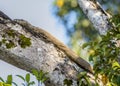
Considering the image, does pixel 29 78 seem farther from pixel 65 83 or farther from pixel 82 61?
pixel 82 61

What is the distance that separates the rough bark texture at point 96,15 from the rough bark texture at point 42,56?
30 cm

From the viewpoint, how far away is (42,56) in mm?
2568

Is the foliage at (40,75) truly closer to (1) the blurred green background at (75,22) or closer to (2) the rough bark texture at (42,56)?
(2) the rough bark texture at (42,56)

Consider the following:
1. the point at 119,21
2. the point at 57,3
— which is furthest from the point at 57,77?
the point at 57,3

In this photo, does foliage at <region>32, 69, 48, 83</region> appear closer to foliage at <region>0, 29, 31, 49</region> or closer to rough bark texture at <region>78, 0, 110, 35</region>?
foliage at <region>0, 29, 31, 49</region>

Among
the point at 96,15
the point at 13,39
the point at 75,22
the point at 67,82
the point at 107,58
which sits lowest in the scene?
the point at 67,82

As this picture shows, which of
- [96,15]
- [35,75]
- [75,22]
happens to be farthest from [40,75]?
[75,22]

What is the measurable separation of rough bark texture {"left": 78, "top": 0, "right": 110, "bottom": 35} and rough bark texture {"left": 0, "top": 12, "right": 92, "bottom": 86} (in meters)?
0.30

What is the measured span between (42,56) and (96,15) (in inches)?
23.3

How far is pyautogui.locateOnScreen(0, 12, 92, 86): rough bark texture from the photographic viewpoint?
99.8 inches

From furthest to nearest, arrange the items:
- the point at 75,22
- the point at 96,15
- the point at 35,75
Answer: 1. the point at 75,22
2. the point at 96,15
3. the point at 35,75

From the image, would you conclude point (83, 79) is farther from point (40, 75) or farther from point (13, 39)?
point (13, 39)

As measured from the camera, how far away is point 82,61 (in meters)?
2.71

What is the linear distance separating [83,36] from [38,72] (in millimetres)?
7831
